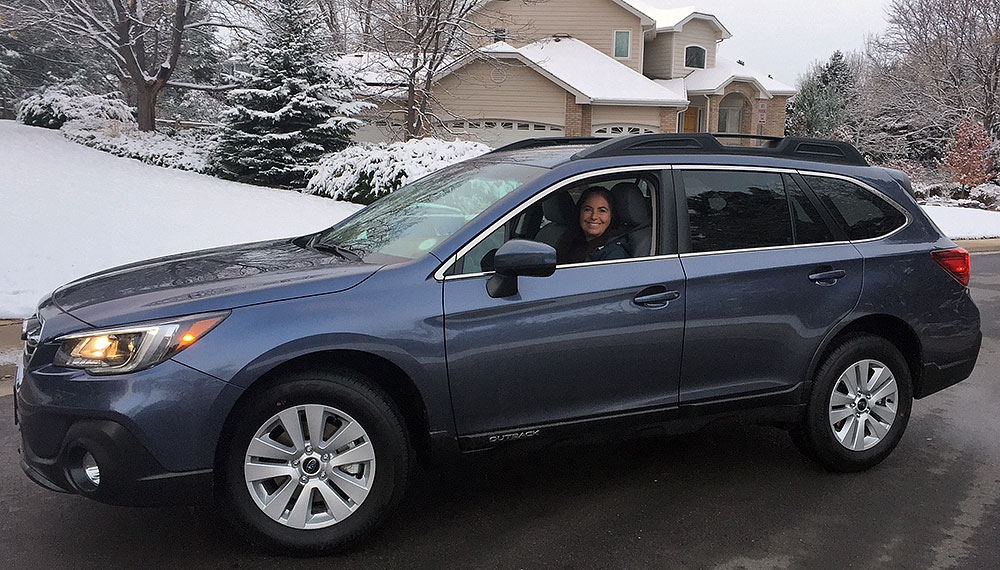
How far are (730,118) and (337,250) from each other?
3655cm

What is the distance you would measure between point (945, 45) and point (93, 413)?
3842 cm

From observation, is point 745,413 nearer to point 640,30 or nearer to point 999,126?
point 640,30

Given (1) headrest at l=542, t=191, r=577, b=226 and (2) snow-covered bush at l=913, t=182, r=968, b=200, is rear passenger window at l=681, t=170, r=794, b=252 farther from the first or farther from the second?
(2) snow-covered bush at l=913, t=182, r=968, b=200

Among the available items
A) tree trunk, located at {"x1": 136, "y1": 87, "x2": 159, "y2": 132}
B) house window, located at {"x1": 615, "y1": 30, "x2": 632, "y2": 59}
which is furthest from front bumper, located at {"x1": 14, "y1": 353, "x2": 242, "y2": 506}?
house window, located at {"x1": 615, "y1": 30, "x2": 632, "y2": 59}

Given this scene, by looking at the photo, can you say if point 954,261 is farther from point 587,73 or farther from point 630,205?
point 587,73

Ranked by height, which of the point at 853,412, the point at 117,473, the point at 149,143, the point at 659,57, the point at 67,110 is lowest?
the point at 853,412

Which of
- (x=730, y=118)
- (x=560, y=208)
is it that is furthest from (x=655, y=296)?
(x=730, y=118)

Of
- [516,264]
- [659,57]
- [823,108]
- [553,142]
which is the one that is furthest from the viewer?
[823,108]

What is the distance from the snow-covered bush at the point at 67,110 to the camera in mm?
24234

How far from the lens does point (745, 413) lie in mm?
4273

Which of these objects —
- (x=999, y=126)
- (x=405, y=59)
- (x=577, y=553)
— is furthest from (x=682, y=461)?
(x=999, y=126)

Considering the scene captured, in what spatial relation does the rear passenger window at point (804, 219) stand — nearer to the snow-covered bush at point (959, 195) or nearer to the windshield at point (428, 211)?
the windshield at point (428, 211)

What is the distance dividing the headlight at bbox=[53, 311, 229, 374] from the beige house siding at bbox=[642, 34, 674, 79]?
3337 centimetres

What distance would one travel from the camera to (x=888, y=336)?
4.69 metres
